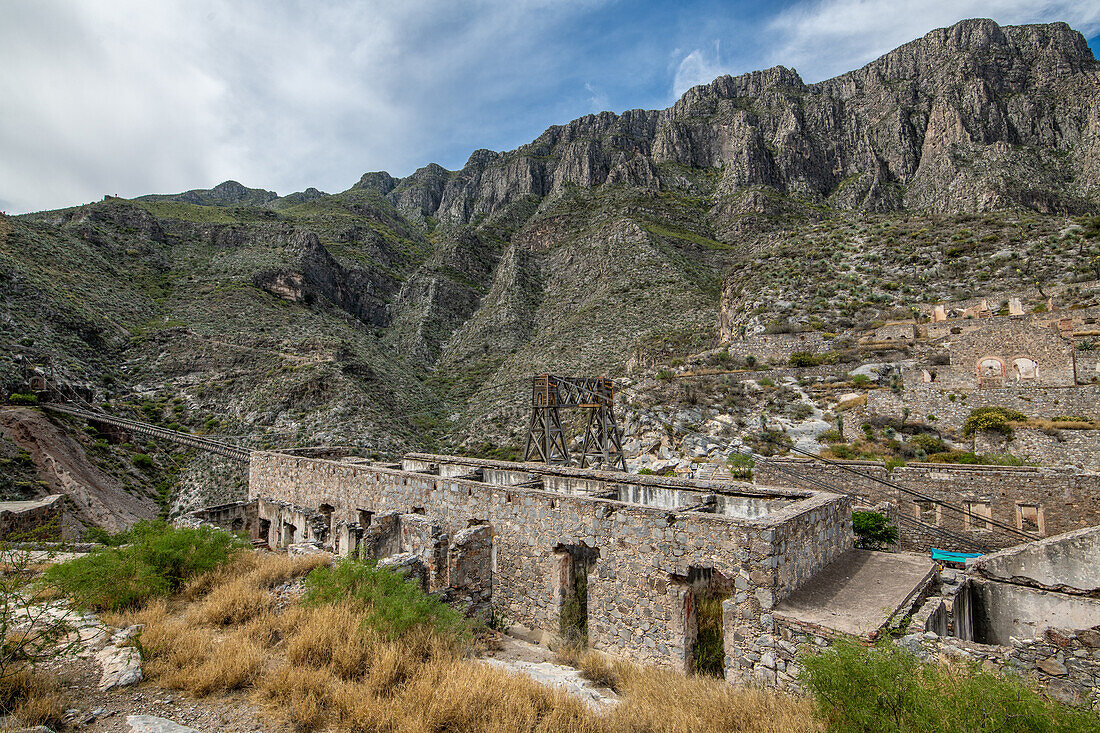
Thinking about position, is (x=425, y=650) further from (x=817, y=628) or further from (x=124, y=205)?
(x=124, y=205)

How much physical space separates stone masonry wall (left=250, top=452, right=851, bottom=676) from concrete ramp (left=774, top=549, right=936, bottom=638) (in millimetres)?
191

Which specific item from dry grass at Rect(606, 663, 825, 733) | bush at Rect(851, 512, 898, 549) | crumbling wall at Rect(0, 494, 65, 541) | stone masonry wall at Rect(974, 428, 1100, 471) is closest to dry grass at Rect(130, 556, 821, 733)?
dry grass at Rect(606, 663, 825, 733)

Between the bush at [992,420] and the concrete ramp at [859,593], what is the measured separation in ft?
37.9

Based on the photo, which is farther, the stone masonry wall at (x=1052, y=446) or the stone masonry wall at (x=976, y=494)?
the stone masonry wall at (x=1052, y=446)

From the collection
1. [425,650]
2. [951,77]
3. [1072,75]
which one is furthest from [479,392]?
[1072,75]

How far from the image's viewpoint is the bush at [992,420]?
15.4 m

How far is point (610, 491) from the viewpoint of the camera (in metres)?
9.73

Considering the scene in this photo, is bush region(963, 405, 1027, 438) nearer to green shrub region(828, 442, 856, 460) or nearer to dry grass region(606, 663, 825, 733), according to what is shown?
green shrub region(828, 442, 856, 460)

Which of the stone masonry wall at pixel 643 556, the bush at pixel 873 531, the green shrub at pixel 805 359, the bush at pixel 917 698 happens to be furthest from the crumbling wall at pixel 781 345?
the bush at pixel 917 698

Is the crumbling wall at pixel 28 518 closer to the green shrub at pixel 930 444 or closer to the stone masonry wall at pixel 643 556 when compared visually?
the stone masonry wall at pixel 643 556

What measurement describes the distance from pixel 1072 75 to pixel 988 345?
97.9 meters

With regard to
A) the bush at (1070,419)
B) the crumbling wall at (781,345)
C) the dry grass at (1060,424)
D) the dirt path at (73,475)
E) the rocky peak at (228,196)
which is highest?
the rocky peak at (228,196)

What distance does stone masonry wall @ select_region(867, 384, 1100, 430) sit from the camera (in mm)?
15148

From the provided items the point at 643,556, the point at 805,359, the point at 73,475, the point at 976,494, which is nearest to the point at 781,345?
the point at 805,359
